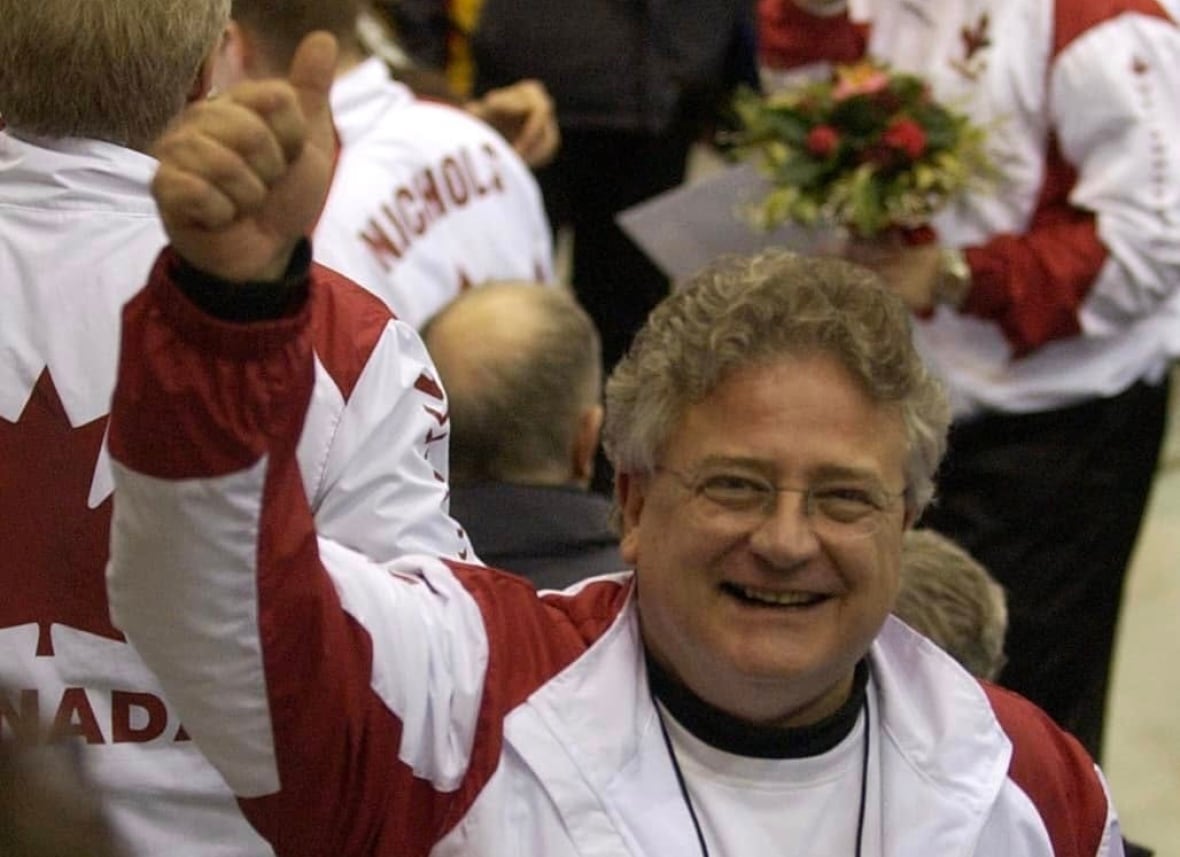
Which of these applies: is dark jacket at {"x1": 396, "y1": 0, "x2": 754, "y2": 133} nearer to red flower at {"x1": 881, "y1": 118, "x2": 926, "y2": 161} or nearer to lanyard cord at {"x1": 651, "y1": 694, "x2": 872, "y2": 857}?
red flower at {"x1": 881, "y1": 118, "x2": 926, "y2": 161}

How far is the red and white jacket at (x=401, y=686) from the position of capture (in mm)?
1270

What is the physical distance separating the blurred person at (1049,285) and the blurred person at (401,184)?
55 centimetres

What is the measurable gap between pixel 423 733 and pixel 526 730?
0.10 meters

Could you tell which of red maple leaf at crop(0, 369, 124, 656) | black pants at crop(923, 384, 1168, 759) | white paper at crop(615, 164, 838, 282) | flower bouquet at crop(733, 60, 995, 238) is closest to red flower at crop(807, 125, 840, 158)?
flower bouquet at crop(733, 60, 995, 238)

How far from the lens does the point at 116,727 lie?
170cm

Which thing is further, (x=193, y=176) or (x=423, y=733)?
(x=423, y=733)

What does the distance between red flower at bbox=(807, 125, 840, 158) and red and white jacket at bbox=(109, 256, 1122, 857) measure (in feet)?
4.90

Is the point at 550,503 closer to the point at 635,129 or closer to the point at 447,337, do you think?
the point at 447,337

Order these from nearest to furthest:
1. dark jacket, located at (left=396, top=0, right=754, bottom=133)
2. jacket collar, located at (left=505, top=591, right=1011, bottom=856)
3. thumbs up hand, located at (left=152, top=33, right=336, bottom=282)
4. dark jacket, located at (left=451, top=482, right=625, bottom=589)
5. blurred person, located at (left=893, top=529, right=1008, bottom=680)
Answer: thumbs up hand, located at (left=152, top=33, right=336, bottom=282) → jacket collar, located at (left=505, top=591, right=1011, bottom=856) → blurred person, located at (left=893, top=529, right=1008, bottom=680) → dark jacket, located at (left=451, top=482, right=625, bottom=589) → dark jacket, located at (left=396, top=0, right=754, bottom=133)

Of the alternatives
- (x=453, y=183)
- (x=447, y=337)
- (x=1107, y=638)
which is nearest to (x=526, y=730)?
(x=447, y=337)

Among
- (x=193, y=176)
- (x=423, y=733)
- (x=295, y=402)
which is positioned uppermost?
(x=193, y=176)

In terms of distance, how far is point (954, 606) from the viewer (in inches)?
91.4

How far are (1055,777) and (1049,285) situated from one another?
4.75 ft

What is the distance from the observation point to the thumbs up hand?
1.19m
